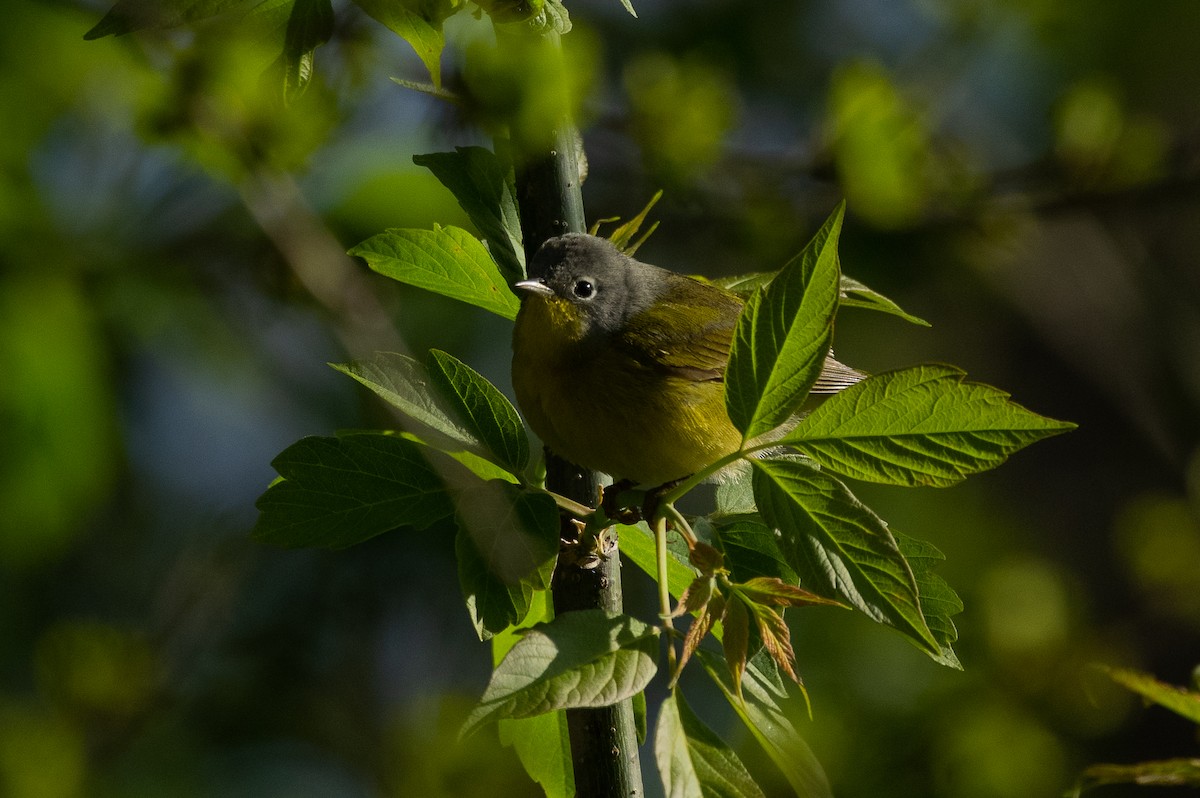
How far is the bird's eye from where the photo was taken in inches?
84.7

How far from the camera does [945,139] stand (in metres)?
4.27

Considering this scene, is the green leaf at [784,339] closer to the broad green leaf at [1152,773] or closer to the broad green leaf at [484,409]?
the broad green leaf at [484,409]

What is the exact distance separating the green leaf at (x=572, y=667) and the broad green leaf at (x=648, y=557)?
242 mm

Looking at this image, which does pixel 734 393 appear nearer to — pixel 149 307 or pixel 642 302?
pixel 642 302

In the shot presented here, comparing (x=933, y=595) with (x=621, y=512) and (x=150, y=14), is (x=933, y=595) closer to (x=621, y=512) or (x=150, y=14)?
(x=621, y=512)

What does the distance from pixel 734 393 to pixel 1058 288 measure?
6578 mm

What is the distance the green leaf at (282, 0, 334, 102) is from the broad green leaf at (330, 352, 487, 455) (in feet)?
1.00

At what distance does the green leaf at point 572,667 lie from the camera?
98 cm

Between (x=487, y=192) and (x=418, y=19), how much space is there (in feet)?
0.80

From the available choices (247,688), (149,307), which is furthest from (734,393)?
(247,688)

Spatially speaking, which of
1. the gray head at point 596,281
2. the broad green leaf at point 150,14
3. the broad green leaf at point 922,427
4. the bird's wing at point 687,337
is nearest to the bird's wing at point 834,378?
the bird's wing at point 687,337

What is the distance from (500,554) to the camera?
1.14 metres

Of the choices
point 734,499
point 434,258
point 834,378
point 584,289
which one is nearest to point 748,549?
point 734,499

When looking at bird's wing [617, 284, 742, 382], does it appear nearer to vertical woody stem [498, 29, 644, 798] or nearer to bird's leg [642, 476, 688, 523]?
vertical woody stem [498, 29, 644, 798]
